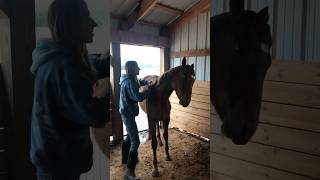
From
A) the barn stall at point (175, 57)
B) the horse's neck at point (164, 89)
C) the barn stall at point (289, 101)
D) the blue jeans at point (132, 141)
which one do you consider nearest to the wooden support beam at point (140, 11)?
the barn stall at point (175, 57)

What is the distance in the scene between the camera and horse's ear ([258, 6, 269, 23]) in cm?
93

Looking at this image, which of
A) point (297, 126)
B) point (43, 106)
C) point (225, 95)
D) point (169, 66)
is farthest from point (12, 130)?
point (169, 66)

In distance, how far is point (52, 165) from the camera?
0.91 m

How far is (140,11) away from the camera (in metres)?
1.78

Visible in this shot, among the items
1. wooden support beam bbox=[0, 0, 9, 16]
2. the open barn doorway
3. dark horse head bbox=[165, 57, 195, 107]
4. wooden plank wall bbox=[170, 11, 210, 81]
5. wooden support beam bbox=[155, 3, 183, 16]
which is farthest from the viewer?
wooden plank wall bbox=[170, 11, 210, 81]

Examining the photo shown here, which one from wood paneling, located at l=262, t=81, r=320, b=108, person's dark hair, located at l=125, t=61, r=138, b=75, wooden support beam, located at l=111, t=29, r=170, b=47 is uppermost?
wooden support beam, located at l=111, t=29, r=170, b=47

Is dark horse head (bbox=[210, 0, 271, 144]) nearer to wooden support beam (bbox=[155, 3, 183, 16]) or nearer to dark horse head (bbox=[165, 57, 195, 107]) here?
dark horse head (bbox=[165, 57, 195, 107])

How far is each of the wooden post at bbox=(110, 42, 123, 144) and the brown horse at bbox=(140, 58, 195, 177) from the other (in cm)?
24

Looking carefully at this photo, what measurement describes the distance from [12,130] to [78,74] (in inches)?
11.8

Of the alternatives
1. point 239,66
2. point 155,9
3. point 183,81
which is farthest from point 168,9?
point 239,66

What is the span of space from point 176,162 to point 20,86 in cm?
156

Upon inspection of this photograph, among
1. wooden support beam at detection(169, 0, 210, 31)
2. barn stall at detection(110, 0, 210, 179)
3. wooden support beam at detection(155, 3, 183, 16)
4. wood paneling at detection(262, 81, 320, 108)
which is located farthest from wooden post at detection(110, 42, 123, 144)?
wood paneling at detection(262, 81, 320, 108)

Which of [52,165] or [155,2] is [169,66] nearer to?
[155,2]

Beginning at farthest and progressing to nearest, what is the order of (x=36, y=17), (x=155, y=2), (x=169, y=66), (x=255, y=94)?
1. (x=169, y=66)
2. (x=155, y=2)
3. (x=255, y=94)
4. (x=36, y=17)
